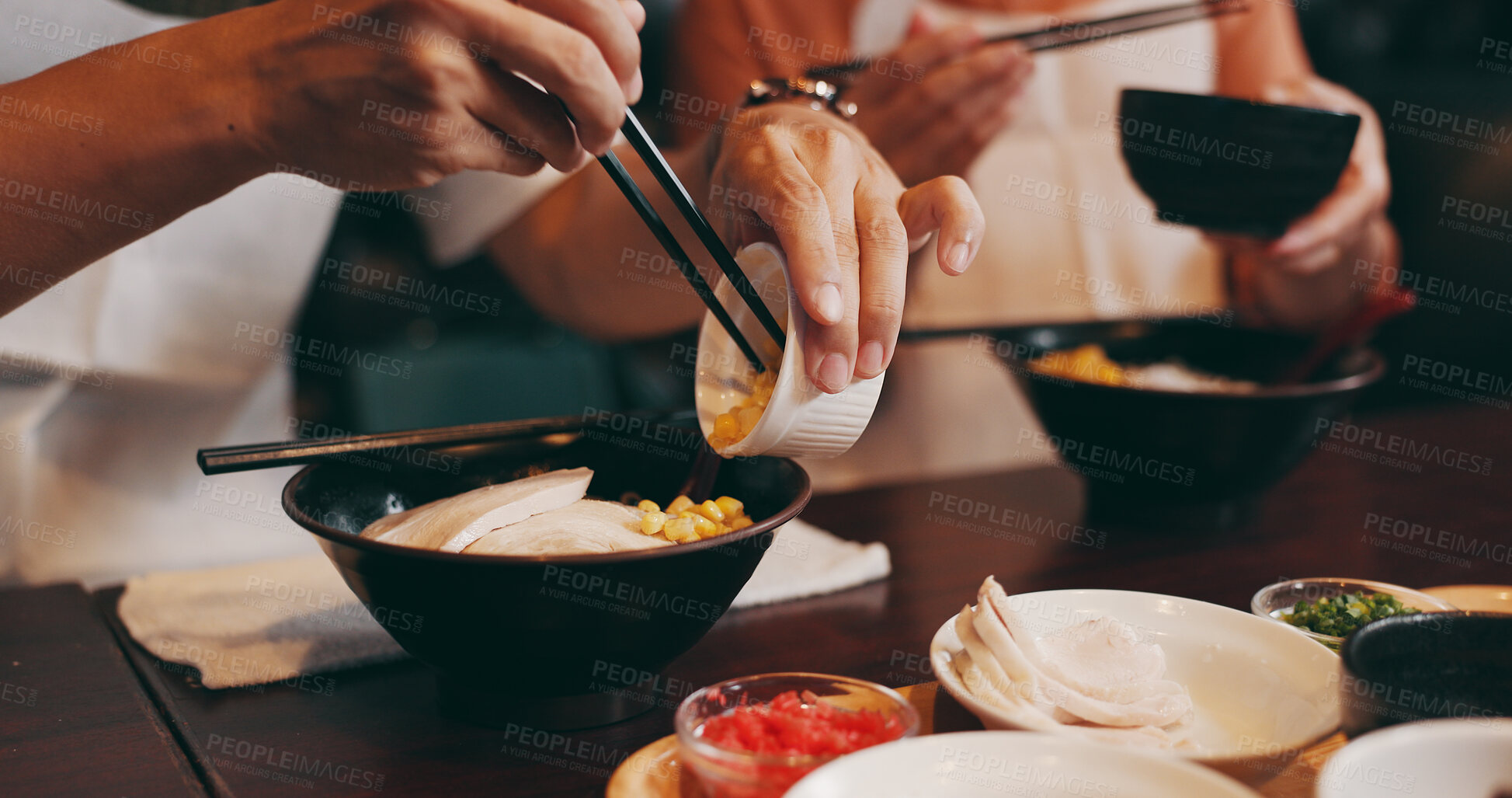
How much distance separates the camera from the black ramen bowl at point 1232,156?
141 centimetres

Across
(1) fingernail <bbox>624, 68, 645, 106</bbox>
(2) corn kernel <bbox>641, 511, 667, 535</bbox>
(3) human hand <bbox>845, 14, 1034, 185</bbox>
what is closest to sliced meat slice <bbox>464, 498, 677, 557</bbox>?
(2) corn kernel <bbox>641, 511, 667, 535</bbox>

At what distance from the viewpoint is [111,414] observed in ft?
5.34

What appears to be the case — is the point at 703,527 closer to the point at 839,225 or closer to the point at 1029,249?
the point at 839,225

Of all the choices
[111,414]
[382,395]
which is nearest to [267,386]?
[111,414]

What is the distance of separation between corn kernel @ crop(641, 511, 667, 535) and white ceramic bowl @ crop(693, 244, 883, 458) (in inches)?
3.9

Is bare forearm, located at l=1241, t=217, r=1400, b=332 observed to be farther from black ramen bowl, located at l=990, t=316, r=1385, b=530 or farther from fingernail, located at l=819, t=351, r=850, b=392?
fingernail, located at l=819, t=351, r=850, b=392

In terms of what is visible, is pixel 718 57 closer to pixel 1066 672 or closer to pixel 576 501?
pixel 576 501

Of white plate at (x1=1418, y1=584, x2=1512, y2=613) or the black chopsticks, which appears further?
white plate at (x1=1418, y1=584, x2=1512, y2=613)

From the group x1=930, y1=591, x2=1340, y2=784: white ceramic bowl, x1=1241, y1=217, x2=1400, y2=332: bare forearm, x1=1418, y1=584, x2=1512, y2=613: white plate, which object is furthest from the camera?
x1=1241, y1=217, x2=1400, y2=332: bare forearm

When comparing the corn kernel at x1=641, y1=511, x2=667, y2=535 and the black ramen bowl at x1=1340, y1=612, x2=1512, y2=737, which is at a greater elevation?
the black ramen bowl at x1=1340, y1=612, x2=1512, y2=737

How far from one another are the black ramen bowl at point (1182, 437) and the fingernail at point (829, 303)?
0.72 metres

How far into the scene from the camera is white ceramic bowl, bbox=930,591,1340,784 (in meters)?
0.77

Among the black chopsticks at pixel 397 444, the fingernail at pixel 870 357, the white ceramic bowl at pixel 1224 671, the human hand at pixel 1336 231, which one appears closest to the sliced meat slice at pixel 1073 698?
the white ceramic bowl at pixel 1224 671

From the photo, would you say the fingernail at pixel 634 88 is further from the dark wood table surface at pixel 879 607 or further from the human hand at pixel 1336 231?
the human hand at pixel 1336 231
